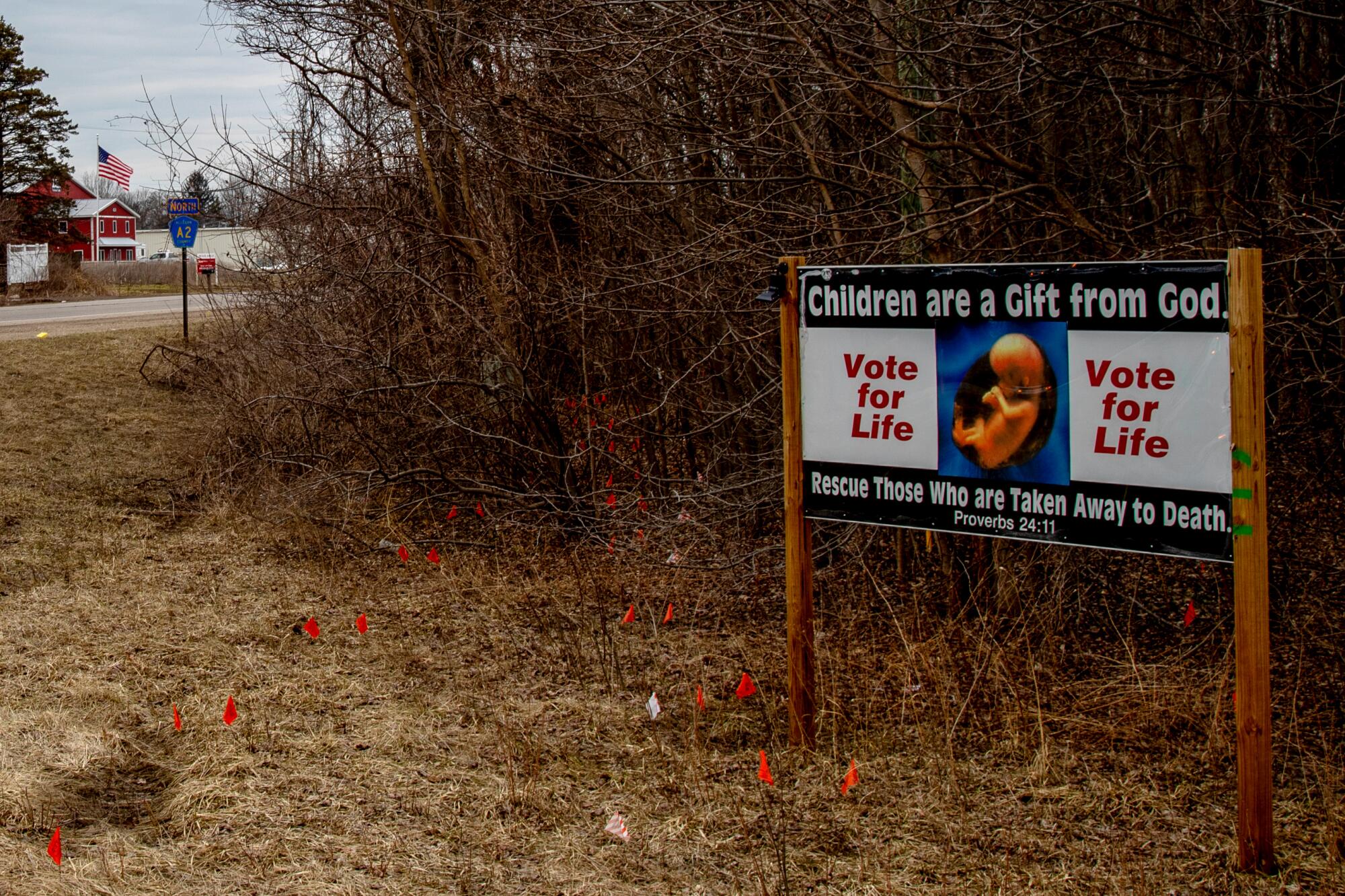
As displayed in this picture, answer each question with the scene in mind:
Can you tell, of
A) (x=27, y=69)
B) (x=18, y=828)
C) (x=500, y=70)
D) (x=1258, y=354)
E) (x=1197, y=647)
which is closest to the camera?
(x=1258, y=354)

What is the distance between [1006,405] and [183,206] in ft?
41.8

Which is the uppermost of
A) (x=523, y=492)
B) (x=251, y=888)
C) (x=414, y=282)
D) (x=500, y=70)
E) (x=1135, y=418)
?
(x=500, y=70)

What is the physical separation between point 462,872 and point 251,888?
27.0 inches

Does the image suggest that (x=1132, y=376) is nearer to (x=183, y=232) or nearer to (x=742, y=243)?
(x=742, y=243)

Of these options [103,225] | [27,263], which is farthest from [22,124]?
[103,225]

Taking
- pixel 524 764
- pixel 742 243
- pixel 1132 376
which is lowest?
pixel 524 764

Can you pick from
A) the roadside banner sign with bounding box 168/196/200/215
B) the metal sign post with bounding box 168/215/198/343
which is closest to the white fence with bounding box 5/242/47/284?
the metal sign post with bounding box 168/215/198/343

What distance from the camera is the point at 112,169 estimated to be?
86.9 feet

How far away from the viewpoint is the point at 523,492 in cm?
974

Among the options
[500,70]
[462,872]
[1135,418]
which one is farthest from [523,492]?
[1135,418]

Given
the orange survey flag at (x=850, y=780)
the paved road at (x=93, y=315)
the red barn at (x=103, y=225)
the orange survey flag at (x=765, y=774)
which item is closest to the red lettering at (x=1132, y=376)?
the orange survey flag at (x=850, y=780)

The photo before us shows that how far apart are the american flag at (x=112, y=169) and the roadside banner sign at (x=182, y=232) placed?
8.80 metres

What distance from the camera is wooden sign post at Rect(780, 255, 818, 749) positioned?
16.7ft

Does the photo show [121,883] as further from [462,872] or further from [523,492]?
[523,492]
